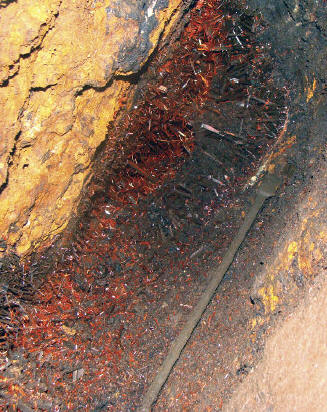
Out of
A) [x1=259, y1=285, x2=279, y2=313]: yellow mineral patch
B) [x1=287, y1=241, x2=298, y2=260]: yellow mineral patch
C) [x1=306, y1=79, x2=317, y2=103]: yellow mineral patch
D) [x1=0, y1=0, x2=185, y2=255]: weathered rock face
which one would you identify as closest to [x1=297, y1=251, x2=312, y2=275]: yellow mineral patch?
[x1=287, y1=241, x2=298, y2=260]: yellow mineral patch

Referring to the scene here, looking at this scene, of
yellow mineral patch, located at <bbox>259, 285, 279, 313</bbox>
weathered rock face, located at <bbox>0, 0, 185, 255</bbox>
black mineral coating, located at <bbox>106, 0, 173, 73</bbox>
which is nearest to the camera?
weathered rock face, located at <bbox>0, 0, 185, 255</bbox>

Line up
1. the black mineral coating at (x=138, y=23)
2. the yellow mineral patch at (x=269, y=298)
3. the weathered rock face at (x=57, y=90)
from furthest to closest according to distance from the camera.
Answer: the yellow mineral patch at (x=269, y=298), the black mineral coating at (x=138, y=23), the weathered rock face at (x=57, y=90)

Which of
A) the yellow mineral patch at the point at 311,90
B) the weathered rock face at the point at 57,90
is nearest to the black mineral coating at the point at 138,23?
the weathered rock face at the point at 57,90

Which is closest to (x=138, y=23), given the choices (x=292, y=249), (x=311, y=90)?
(x=311, y=90)

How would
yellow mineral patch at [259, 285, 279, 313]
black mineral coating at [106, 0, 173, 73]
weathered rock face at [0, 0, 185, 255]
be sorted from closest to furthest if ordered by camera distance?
weathered rock face at [0, 0, 185, 255], black mineral coating at [106, 0, 173, 73], yellow mineral patch at [259, 285, 279, 313]

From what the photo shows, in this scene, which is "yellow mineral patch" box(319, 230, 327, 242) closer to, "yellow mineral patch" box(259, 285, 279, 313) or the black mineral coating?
A: "yellow mineral patch" box(259, 285, 279, 313)

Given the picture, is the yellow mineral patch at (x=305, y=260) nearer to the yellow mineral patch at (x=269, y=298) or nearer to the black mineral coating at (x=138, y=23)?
the yellow mineral patch at (x=269, y=298)

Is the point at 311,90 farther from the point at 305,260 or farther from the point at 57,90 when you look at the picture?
the point at 57,90

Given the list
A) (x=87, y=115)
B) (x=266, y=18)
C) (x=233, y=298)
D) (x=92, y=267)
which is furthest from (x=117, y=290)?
(x=266, y=18)

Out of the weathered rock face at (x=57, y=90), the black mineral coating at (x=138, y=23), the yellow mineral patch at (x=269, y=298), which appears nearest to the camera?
the weathered rock face at (x=57, y=90)
